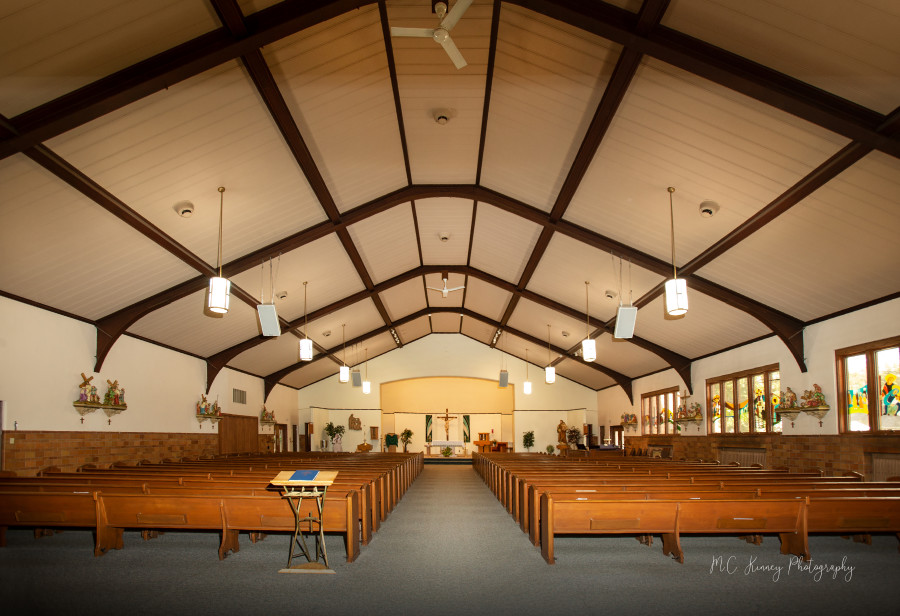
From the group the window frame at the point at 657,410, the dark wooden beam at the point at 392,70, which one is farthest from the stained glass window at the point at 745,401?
the dark wooden beam at the point at 392,70

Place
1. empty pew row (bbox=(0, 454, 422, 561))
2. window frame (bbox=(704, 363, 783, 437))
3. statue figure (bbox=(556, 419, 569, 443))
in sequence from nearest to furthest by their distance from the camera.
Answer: empty pew row (bbox=(0, 454, 422, 561)) < window frame (bbox=(704, 363, 783, 437)) < statue figure (bbox=(556, 419, 569, 443))

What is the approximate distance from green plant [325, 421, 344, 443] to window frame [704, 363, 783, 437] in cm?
1473

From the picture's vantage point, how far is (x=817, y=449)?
1045cm

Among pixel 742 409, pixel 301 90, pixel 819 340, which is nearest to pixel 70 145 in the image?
pixel 301 90

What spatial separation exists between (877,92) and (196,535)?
851cm

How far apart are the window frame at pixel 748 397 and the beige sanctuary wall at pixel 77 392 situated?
1284 cm

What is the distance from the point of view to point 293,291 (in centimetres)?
1372

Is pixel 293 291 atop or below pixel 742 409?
atop

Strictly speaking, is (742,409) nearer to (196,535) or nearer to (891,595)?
(891,595)

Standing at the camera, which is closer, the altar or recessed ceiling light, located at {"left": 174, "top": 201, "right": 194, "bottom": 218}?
recessed ceiling light, located at {"left": 174, "top": 201, "right": 194, "bottom": 218}

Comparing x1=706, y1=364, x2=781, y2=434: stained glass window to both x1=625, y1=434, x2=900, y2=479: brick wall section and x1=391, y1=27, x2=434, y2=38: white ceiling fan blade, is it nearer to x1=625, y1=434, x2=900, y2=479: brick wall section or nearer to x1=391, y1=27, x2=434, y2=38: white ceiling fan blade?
x1=625, y1=434, x2=900, y2=479: brick wall section

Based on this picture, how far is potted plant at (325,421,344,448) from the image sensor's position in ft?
80.3

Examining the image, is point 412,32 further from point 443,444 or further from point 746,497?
point 443,444

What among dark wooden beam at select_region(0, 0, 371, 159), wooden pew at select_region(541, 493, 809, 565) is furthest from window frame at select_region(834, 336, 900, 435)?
dark wooden beam at select_region(0, 0, 371, 159)
